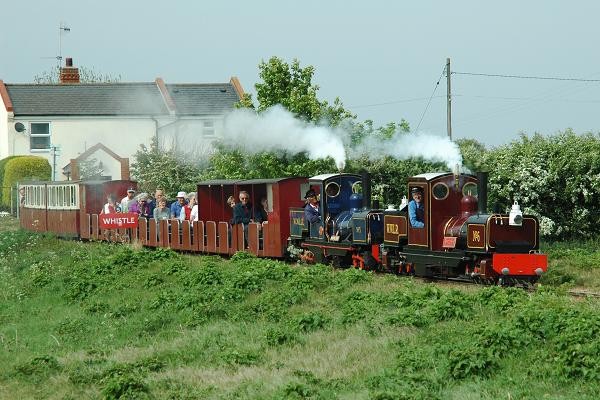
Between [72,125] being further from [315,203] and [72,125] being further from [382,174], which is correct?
[315,203]

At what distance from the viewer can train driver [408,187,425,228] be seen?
2111 centimetres

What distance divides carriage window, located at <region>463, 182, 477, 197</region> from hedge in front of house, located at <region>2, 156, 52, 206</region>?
43766 millimetres

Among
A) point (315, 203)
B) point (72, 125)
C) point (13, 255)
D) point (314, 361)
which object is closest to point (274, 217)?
point (315, 203)

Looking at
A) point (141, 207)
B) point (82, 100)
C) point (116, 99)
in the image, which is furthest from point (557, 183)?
point (82, 100)

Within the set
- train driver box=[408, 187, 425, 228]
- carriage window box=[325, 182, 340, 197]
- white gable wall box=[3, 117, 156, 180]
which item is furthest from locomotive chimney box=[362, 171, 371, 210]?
white gable wall box=[3, 117, 156, 180]

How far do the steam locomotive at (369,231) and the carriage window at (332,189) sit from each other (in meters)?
0.02

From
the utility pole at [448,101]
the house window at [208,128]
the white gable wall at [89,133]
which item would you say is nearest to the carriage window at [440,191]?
the utility pole at [448,101]

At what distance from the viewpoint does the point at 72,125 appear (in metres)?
64.9

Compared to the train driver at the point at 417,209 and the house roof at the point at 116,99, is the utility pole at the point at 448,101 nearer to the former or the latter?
the train driver at the point at 417,209

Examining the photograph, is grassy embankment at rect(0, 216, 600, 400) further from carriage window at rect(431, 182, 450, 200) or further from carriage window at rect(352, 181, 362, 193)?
carriage window at rect(352, 181, 362, 193)

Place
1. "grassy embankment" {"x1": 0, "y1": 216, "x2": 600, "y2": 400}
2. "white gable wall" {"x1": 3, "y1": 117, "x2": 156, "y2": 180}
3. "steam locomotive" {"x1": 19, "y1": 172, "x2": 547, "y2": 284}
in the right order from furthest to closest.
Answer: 1. "white gable wall" {"x1": 3, "y1": 117, "x2": 156, "y2": 180}
2. "steam locomotive" {"x1": 19, "y1": 172, "x2": 547, "y2": 284}
3. "grassy embankment" {"x1": 0, "y1": 216, "x2": 600, "y2": 400}

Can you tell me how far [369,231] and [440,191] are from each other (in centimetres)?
253

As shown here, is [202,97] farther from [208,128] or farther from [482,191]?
[482,191]

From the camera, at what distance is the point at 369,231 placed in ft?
75.0
